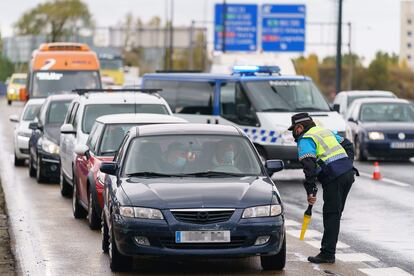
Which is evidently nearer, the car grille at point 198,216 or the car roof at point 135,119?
the car grille at point 198,216

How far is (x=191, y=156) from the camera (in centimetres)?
1324

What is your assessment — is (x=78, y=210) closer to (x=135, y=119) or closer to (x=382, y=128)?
(x=135, y=119)

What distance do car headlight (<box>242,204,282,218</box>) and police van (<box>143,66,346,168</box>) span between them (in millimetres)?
12612

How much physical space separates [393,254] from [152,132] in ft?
9.18

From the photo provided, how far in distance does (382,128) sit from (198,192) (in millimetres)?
19551

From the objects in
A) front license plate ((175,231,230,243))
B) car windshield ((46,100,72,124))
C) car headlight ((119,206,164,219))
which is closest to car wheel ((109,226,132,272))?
car headlight ((119,206,164,219))

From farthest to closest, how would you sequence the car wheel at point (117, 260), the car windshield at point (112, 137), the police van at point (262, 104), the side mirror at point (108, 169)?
the police van at point (262, 104) < the car windshield at point (112, 137) < the side mirror at point (108, 169) < the car wheel at point (117, 260)

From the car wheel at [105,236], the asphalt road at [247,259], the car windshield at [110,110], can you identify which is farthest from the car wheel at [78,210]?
the car wheel at [105,236]

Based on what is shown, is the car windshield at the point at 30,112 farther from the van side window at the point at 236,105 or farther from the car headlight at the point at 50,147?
the car headlight at the point at 50,147

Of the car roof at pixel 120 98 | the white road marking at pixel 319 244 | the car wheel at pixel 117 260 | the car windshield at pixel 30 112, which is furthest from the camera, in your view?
the car windshield at pixel 30 112

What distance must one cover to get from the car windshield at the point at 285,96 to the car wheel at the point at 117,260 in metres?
13.2

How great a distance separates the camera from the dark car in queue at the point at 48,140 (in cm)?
2419

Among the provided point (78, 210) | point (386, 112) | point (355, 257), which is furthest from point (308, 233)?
point (386, 112)

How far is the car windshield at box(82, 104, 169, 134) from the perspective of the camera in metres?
20.3
